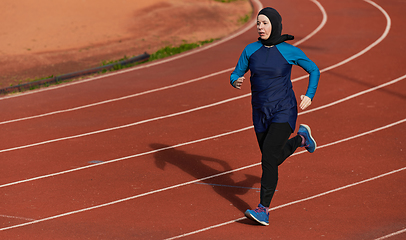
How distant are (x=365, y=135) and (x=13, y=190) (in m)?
5.25

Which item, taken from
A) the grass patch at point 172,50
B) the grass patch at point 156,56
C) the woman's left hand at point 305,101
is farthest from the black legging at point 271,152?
the grass patch at point 172,50

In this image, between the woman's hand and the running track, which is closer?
the woman's hand

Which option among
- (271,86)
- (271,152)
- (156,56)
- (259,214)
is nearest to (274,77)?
(271,86)

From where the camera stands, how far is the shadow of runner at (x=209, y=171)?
594cm

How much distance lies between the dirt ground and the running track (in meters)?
2.17

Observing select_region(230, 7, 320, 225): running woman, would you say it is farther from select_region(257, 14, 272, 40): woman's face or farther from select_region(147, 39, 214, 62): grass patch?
select_region(147, 39, 214, 62): grass patch

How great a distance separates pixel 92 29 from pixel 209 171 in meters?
10.7

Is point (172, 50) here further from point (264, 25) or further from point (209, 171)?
point (264, 25)

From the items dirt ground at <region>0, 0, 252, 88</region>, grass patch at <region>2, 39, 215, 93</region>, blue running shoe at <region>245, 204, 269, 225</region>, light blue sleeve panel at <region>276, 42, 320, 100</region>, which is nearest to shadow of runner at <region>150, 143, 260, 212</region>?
blue running shoe at <region>245, 204, 269, 225</region>

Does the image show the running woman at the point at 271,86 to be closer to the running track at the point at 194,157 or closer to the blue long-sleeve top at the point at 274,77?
the blue long-sleeve top at the point at 274,77

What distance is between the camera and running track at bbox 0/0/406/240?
5273 millimetres

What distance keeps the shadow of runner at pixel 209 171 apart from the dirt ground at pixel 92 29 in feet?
19.9

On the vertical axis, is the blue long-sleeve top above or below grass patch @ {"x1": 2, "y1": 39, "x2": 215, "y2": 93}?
above

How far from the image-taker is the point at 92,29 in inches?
627
